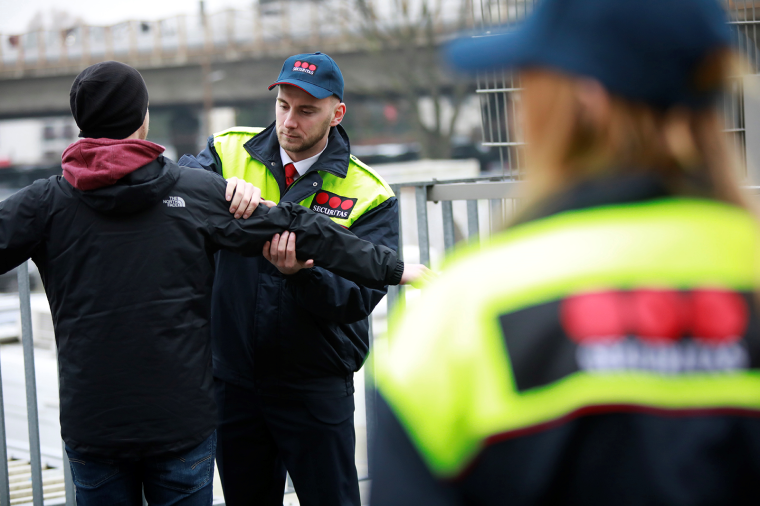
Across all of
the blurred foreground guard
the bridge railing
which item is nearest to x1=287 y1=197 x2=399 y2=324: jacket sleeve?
the blurred foreground guard

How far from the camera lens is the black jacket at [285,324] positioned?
9.15 feet

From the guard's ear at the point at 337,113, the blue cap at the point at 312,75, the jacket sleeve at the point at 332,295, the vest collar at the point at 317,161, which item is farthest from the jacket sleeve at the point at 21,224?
the guard's ear at the point at 337,113

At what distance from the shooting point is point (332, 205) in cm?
291

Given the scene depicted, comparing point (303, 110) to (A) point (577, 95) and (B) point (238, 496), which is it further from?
(A) point (577, 95)

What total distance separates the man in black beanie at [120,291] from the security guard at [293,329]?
0.56 m

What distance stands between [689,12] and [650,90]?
10 cm

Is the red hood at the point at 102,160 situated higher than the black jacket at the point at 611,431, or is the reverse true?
the red hood at the point at 102,160

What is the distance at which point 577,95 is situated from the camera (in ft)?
2.92

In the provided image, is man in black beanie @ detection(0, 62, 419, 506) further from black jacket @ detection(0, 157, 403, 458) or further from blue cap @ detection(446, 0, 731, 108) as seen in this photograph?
blue cap @ detection(446, 0, 731, 108)

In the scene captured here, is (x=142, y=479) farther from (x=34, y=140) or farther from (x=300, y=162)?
(x=34, y=140)

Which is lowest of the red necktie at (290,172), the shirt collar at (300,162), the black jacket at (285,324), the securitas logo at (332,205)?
the black jacket at (285,324)

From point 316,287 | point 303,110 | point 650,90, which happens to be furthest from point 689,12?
point 303,110

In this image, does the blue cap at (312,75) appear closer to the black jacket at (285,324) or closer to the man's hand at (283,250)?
the black jacket at (285,324)

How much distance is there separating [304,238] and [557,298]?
1661mm
